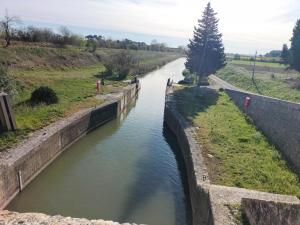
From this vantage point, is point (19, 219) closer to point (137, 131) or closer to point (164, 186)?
point (164, 186)

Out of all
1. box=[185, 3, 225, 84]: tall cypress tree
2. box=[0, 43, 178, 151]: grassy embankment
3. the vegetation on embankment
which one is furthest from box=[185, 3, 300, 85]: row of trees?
the vegetation on embankment

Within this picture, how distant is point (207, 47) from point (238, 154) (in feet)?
68.9

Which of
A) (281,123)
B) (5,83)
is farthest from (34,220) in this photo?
(281,123)

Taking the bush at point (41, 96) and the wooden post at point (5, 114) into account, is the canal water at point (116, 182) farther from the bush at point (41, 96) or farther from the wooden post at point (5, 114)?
the bush at point (41, 96)

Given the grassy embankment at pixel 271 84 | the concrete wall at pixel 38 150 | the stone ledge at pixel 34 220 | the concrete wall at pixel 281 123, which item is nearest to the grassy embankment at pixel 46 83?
the concrete wall at pixel 38 150

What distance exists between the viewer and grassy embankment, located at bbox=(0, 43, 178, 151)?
14.4 metres

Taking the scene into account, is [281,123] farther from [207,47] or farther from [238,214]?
[207,47]

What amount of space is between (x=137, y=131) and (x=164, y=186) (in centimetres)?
695

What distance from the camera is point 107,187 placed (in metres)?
11.7

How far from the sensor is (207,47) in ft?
104

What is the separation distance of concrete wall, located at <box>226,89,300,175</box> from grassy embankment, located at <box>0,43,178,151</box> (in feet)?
31.8

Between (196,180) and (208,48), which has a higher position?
(208,48)

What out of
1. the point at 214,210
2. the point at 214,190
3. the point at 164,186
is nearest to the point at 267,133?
the point at 164,186

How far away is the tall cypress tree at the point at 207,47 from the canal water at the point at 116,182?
15404 millimetres
